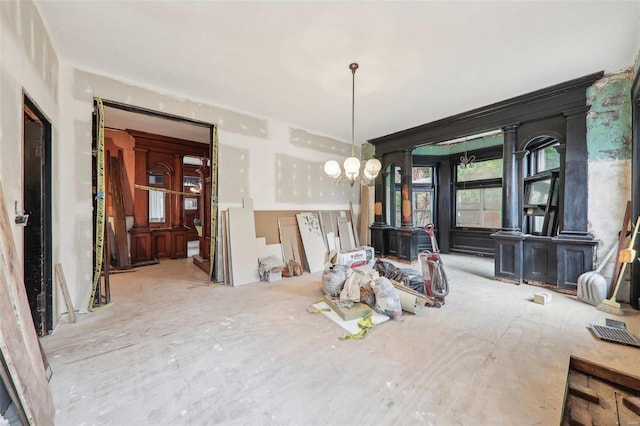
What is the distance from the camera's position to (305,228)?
5445mm

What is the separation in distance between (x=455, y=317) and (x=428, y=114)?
148 inches

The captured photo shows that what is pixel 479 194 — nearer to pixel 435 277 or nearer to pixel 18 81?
pixel 435 277

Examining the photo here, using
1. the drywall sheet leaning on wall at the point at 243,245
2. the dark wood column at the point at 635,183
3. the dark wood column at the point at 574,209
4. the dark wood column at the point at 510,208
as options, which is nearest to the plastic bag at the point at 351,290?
the drywall sheet leaning on wall at the point at 243,245

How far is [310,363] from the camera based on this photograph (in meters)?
2.06

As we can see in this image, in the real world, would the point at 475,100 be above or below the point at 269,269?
above

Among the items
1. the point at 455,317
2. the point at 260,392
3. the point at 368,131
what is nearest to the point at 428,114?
the point at 368,131

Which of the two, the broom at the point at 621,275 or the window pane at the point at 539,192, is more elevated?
the window pane at the point at 539,192

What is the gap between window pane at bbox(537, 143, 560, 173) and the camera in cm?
471

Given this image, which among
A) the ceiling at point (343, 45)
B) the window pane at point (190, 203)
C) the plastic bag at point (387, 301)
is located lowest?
the plastic bag at point (387, 301)

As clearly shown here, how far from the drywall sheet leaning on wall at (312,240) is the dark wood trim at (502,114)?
2818 mm

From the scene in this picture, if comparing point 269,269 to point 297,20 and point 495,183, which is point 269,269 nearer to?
point 297,20

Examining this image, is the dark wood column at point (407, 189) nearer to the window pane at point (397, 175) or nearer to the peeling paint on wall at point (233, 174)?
the window pane at point (397, 175)

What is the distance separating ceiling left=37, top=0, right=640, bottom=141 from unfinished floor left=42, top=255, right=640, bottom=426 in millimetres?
3110

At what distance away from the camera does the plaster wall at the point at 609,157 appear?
3.37 m
